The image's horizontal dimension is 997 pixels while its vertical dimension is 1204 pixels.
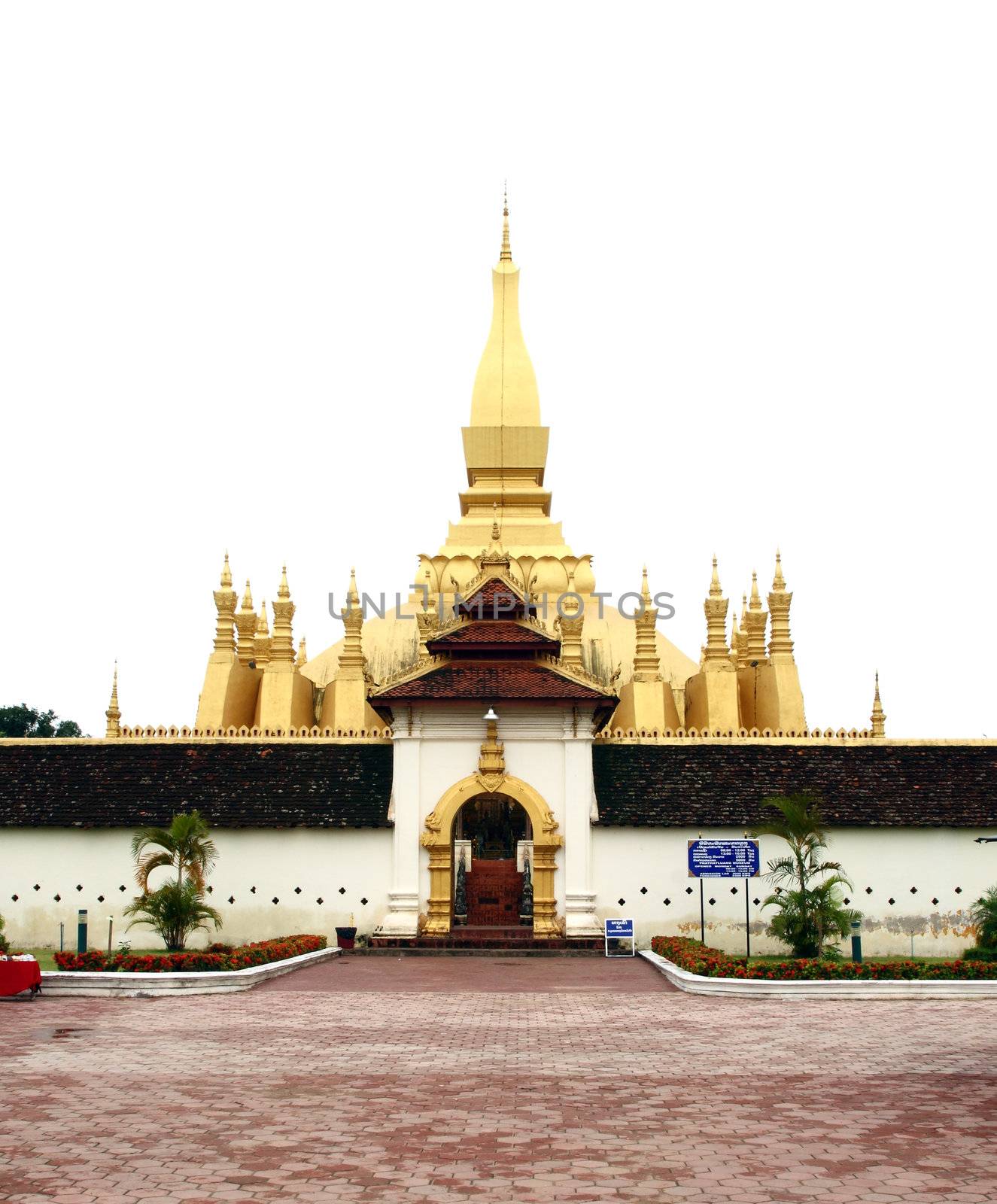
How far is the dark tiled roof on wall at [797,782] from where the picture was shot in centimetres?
2538

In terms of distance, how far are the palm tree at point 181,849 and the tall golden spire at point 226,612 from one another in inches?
372

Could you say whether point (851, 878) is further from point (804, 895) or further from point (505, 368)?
point (505, 368)

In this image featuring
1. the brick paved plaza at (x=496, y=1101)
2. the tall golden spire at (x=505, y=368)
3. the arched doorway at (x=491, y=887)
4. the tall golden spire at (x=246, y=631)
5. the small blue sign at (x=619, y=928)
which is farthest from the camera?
the tall golden spire at (x=505, y=368)

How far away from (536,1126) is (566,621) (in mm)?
20736

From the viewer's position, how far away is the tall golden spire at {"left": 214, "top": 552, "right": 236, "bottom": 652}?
34.4 meters

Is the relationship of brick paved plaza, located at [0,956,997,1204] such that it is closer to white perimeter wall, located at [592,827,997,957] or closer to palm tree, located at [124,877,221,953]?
palm tree, located at [124,877,221,953]

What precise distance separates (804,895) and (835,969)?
3665mm

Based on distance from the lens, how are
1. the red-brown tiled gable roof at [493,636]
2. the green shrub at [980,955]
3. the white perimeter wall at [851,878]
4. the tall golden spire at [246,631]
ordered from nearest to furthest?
1. the green shrub at [980,955]
2. the white perimeter wall at [851,878]
3. the red-brown tiled gable roof at [493,636]
4. the tall golden spire at [246,631]

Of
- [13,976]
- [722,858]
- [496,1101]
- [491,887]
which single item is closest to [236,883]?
[491,887]

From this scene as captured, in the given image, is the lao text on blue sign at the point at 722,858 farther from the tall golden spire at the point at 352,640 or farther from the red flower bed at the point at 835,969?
the tall golden spire at the point at 352,640

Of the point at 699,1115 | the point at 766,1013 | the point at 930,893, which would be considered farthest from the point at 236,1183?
the point at 930,893

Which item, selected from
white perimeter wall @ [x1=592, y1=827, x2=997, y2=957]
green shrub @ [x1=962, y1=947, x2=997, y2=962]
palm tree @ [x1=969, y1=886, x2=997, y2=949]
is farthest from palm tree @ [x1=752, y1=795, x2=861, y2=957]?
palm tree @ [x1=969, y1=886, x2=997, y2=949]

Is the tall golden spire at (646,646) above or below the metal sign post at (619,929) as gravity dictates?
above

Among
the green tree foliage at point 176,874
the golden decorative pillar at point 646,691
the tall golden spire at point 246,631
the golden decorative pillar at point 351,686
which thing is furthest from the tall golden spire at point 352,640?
the green tree foliage at point 176,874
